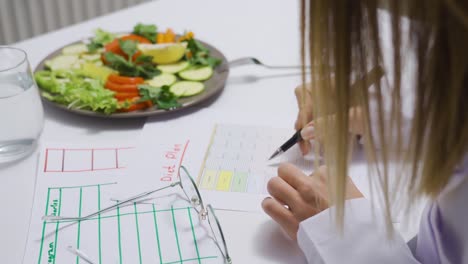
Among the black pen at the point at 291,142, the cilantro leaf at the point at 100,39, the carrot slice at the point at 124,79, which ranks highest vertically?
the cilantro leaf at the point at 100,39

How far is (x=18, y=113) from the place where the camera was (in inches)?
31.4

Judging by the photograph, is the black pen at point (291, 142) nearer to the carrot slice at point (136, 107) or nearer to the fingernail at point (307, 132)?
the fingernail at point (307, 132)

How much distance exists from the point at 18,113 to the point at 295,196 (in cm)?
40

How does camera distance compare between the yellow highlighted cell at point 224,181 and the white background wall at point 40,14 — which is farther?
the white background wall at point 40,14

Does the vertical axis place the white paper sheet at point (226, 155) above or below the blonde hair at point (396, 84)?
below

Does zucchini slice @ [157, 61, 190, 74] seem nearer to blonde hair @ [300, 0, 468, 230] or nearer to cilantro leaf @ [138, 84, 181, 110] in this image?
cilantro leaf @ [138, 84, 181, 110]

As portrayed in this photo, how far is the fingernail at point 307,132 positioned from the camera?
81cm

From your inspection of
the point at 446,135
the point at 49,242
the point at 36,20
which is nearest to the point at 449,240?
the point at 446,135

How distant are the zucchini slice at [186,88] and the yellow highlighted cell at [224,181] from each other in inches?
8.2

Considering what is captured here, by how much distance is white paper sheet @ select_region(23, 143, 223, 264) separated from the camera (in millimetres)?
629

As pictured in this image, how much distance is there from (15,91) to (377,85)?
0.52m

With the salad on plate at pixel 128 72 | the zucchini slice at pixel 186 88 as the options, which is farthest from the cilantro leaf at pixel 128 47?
the zucchini slice at pixel 186 88

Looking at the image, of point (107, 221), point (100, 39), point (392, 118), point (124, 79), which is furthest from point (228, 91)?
point (392, 118)

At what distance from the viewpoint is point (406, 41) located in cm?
48
